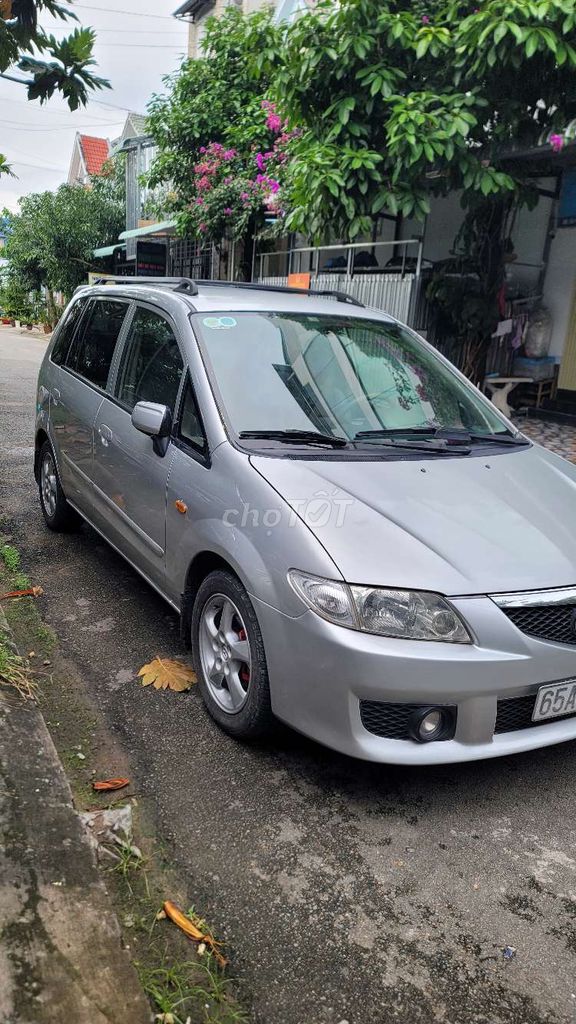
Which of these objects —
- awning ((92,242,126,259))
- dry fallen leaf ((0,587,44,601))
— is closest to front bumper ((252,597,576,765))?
dry fallen leaf ((0,587,44,601))

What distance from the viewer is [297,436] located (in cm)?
316

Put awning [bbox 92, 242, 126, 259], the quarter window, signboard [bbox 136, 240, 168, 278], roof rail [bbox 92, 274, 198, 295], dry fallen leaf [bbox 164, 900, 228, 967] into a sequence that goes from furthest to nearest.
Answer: awning [bbox 92, 242, 126, 259] → signboard [bbox 136, 240, 168, 278] → roof rail [bbox 92, 274, 198, 295] → the quarter window → dry fallen leaf [bbox 164, 900, 228, 967]

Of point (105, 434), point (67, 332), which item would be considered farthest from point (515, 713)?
point (67, 332)

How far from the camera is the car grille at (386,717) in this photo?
8.14ft

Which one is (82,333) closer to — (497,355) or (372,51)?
(372,51)

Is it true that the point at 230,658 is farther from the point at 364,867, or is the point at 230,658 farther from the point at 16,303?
the point at 16,303

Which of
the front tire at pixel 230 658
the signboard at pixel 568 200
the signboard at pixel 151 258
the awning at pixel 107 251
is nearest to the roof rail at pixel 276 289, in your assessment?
the front tire at pixel 230 658

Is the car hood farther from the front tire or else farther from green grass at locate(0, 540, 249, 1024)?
green grass at locate(0, 540, 249, 1024)

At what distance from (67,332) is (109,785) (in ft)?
11.3

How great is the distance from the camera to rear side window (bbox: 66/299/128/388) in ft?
14.3

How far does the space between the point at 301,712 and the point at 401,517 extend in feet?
2.50

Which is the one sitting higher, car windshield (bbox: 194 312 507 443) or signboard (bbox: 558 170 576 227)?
signboard (bbox: 558 170 576 227)

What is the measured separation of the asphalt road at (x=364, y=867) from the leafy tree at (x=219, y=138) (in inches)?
444

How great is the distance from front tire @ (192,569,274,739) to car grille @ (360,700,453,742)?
40 cm
